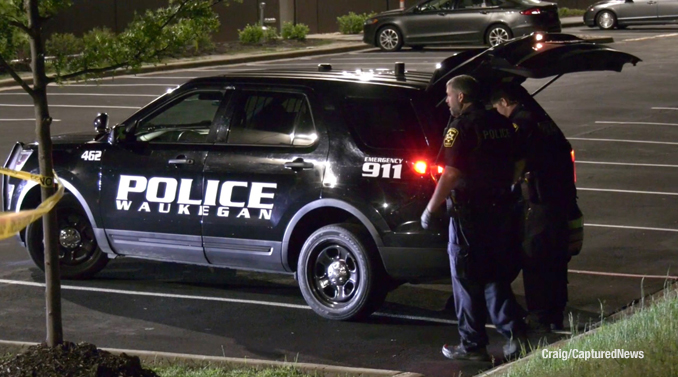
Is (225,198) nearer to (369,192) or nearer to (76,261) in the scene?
(369,192)

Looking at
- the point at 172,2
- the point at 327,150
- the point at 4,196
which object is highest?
the point at 172,2

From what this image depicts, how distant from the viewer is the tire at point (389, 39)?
3109cm

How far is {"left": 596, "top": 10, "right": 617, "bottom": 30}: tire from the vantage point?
36562 millimetres

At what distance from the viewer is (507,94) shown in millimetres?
7098

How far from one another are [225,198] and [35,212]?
2.58 meters

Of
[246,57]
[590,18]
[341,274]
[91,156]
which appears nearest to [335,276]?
[341,274]

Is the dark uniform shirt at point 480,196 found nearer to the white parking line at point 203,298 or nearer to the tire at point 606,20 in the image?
the white parking line at point 203,298

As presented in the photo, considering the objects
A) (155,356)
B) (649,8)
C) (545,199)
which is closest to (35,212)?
(155,356)

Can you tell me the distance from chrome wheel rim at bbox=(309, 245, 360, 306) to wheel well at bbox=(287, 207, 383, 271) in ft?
0.74

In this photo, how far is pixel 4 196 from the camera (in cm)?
889

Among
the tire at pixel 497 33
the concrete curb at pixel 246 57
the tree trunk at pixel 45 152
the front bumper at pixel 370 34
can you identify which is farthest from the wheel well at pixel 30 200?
the front bumper at pixel 370 34

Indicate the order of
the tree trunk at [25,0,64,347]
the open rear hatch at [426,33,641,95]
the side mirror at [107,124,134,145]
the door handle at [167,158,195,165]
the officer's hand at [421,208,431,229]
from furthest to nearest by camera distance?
the side mirror at [107,124,134,145] → the door handle at [167,158,195,165] → the open rear hatch at [426,33,641,95] → the officer's hand at [421,208,431,229] → the tree trunk at [25,0,64,347]

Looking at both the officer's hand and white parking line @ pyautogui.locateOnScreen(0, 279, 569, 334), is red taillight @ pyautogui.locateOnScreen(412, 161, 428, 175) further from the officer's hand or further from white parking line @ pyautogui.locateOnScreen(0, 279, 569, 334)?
white parking line @ pyautogui.locateOnScreen(0, 279, 569, 334)

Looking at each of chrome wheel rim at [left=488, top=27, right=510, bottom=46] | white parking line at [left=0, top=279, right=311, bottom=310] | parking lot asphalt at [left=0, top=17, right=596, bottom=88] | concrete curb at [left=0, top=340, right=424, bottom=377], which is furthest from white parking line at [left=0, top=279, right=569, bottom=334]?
chrome wheel rim at [left=488, top=27, right=510, bottom=46]
